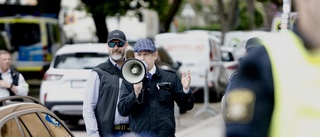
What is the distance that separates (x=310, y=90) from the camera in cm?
219

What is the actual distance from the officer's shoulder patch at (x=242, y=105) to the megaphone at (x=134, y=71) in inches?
171

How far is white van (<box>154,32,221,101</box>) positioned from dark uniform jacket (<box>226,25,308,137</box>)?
19.6 meters

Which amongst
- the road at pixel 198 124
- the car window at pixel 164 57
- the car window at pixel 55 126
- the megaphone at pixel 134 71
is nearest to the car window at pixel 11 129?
the car window at pixel 55 126

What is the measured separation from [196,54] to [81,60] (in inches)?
290

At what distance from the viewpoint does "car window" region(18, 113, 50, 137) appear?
20.4ft

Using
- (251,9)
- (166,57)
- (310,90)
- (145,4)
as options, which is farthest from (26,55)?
(310,90)

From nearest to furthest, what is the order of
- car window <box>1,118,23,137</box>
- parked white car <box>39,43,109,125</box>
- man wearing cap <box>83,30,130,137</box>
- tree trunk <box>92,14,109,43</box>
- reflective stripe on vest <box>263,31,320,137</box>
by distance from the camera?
reflective stripe on vest <box>263,31,320,137</box>
car window <box>1,118,23,137</box>
man wearing cap <box>83,30,130,137</box>
parked white car <box>39,43,109,125</box>
tree trunk <box>92,14,109,43</box>

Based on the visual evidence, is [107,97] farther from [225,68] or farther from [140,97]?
[225,68]

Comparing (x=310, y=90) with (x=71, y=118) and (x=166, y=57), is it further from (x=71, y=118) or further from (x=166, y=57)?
(x=166, y=57)

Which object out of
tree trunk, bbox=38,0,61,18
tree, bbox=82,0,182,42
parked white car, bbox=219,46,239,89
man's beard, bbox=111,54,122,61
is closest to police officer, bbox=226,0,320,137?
man's beard, bbox=111,54,122,61

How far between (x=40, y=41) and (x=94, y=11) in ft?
7.71

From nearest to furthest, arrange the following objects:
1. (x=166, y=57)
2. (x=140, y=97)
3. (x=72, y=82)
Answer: (x=140, y=97) → (x=72, y=82) → (x=166, y=57)

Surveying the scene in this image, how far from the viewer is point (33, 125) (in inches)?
249

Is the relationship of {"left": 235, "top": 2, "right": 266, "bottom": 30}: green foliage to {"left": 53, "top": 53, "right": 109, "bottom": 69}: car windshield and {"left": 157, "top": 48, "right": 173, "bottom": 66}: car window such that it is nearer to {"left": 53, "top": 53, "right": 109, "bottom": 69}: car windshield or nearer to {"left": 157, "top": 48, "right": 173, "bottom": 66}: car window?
{"left": 157, "top": 48, "right": 173, "bottom": 66}: car window
